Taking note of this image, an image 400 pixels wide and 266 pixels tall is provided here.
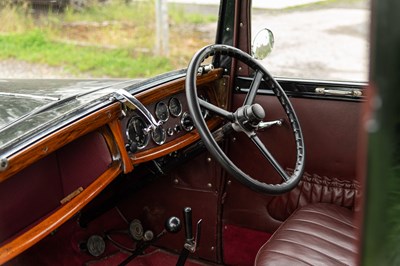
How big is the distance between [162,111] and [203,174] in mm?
477

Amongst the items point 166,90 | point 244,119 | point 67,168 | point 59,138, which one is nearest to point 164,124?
point 166,90

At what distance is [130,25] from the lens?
6.51 metres

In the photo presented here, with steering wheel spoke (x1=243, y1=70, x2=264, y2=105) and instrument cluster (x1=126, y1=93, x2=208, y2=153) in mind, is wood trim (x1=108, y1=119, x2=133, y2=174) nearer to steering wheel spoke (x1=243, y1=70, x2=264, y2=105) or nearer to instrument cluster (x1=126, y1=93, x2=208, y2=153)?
instrument cluster (x1=126, y1=93, x2=208, y2=153)

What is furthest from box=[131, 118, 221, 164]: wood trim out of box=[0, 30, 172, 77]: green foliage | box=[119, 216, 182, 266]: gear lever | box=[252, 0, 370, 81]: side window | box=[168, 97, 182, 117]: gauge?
box=[0, 30, 172, 77]: green foliage

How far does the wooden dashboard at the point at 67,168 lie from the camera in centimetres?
142

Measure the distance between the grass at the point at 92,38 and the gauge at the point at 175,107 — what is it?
3.65 m

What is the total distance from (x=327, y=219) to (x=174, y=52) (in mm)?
3704

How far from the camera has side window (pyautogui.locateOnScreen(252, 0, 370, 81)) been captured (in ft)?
7.38

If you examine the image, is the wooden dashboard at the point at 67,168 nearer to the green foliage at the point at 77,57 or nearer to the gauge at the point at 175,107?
the gauge at the point at 175,107

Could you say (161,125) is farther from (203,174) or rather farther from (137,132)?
(203,174)

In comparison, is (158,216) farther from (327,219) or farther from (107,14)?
(107,14)

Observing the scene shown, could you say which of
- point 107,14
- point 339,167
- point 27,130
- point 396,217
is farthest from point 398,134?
point 107,14

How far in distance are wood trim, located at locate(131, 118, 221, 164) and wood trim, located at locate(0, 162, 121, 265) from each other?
0.11m

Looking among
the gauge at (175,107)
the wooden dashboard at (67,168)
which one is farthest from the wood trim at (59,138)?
the gauge at (175,107)
